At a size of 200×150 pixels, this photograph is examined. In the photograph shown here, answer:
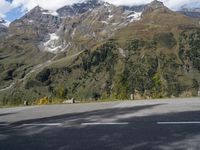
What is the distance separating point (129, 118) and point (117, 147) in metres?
4.39

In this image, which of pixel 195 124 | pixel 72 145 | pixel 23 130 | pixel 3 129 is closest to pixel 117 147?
pixel 72 145

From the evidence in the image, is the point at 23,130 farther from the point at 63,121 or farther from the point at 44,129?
the point at 63,121

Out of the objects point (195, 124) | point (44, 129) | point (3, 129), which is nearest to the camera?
point (195, 124)

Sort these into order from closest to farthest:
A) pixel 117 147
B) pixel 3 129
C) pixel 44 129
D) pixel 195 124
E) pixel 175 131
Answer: pixel 117 147 → pixel 175 131 → pixel 195 124 → pixel 44 129 → pixel 3 129

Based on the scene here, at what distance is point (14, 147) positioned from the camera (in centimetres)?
924

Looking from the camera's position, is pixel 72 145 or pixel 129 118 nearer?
pixel 72 145

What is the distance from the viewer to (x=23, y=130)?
11.9 metres

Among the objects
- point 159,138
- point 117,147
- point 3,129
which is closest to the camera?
point 117,147

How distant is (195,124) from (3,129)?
598 cm

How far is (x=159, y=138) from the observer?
9.16m

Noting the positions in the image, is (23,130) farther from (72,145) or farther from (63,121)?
(72,145)

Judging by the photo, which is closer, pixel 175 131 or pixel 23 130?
pixel 175 131

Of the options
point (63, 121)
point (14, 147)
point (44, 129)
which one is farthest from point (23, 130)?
point (14, 147)

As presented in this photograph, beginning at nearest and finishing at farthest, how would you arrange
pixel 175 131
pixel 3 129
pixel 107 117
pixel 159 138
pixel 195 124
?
pixel 159 138 < pixel 175 131 < pixel 195 124 < pixel 3 129 < pixel 107 117
